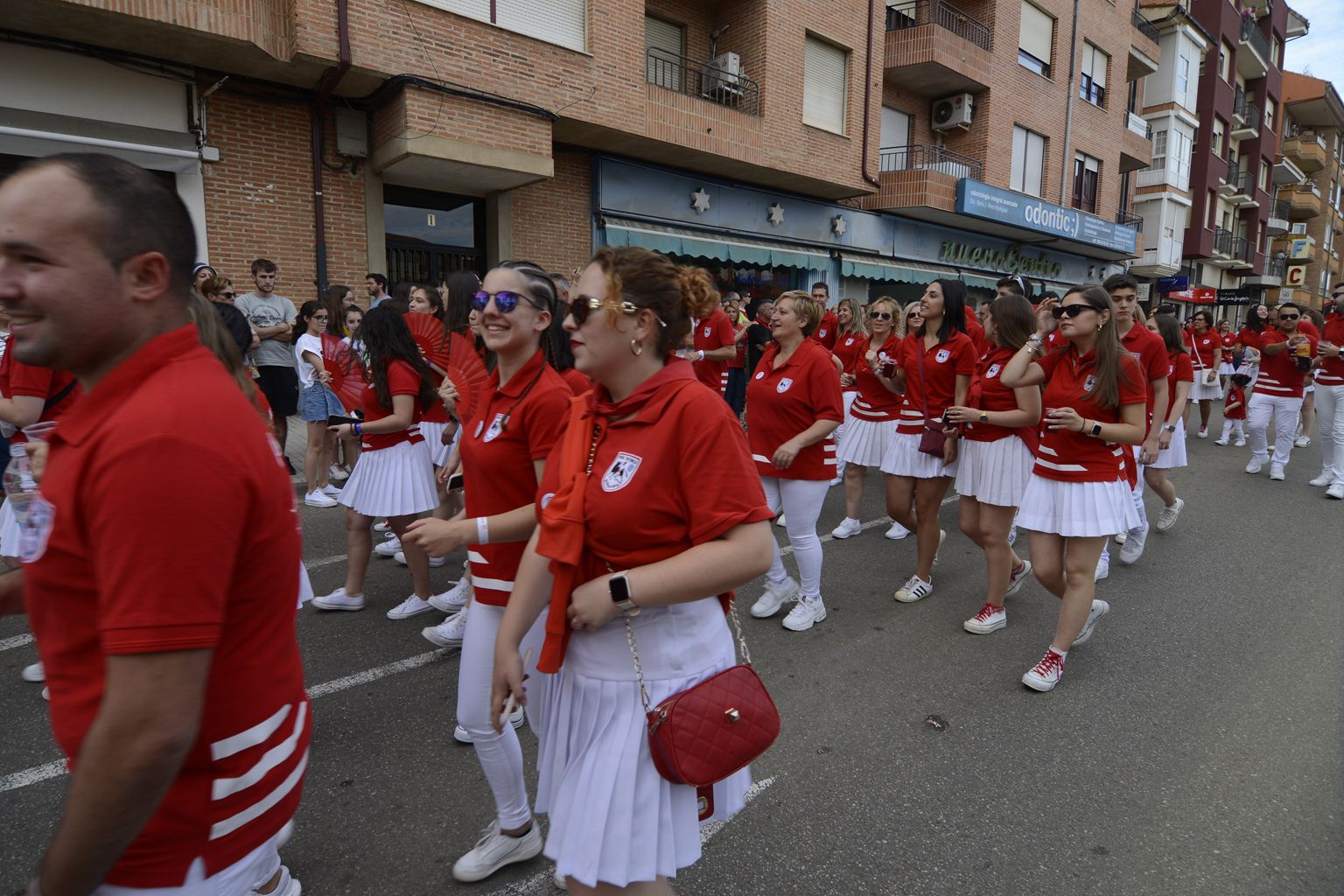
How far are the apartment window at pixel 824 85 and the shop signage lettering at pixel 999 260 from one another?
6.31m

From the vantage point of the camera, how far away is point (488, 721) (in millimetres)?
2445

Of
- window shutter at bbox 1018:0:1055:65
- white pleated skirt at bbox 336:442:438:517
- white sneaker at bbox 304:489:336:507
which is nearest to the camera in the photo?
white pleated skirt at bbox 336:442:438:517

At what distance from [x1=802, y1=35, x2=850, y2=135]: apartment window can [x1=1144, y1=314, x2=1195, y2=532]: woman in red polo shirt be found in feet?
34.7

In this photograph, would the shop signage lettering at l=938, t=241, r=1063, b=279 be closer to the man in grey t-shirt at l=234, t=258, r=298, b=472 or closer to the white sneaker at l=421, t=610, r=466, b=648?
the man in grey t-shirt at l=234, t=258, r=298, b=472

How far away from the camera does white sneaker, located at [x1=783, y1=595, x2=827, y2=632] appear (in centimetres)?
465

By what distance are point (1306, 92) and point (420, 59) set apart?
188 feet

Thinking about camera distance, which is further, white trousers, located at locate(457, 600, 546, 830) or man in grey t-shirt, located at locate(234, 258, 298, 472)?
man in grey t-shirt, located at locate(234, 258, 298, 472)

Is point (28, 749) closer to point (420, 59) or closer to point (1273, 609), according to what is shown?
point (1273, 609)

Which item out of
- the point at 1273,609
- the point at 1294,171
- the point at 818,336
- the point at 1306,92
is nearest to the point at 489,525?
the point at 1273,609

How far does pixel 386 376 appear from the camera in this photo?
4.44 metres

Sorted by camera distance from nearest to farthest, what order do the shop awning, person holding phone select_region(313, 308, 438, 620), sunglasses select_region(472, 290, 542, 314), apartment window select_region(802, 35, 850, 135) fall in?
1. sunglasses select_region(472, 290, 542, 314)
2. person holding phone select_region(313, 308, 438, 620)
3. the shop awning
4. apartment window select_region(802, 35, 850, 135)

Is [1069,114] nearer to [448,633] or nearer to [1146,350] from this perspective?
[1146,350]

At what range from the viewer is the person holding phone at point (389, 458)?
4387mm

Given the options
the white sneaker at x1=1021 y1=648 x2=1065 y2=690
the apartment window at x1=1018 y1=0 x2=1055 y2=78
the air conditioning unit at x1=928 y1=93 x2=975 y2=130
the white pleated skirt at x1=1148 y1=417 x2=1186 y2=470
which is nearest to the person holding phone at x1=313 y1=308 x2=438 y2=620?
the white sneaker at x1=1021 y1=648 x2=1065 y2=690
